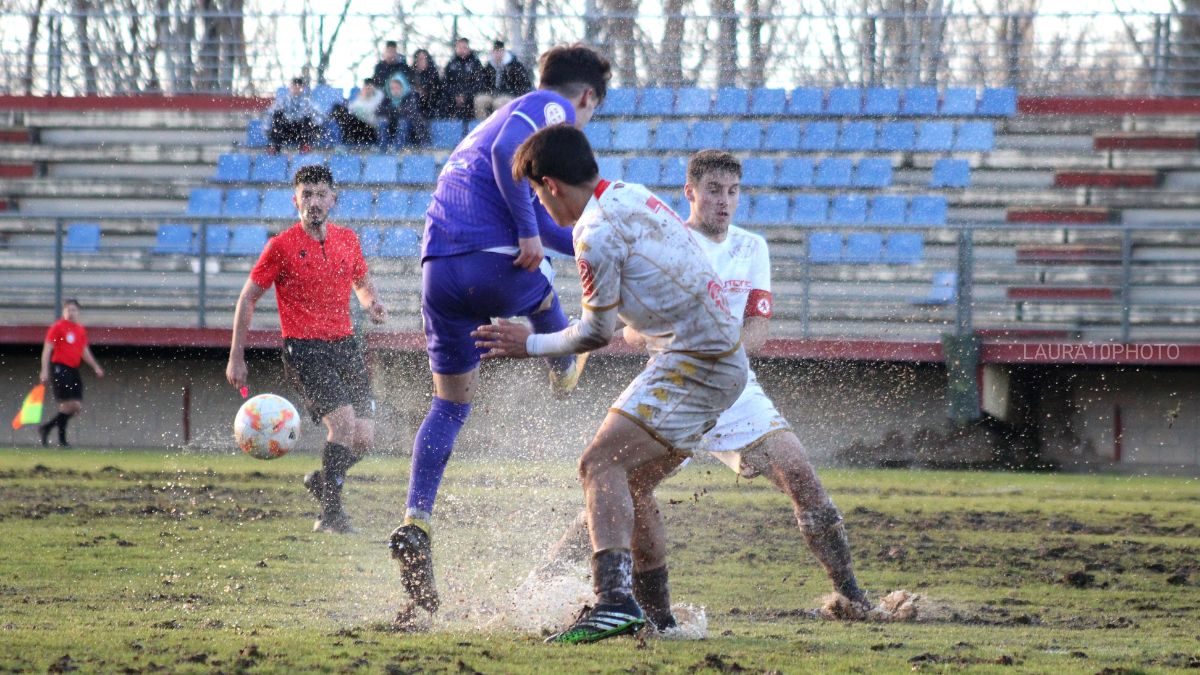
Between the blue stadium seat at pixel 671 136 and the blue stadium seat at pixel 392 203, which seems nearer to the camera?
the blue stadium seat at pixel 392 203

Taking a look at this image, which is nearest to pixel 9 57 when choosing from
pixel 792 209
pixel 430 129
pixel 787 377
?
pixel 430 129

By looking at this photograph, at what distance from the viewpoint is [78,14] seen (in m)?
25.9

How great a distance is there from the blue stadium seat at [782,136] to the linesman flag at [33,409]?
10322 millimetres

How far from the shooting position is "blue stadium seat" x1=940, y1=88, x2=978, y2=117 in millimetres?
22109

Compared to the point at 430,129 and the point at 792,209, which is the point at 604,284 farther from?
the point at 430,129

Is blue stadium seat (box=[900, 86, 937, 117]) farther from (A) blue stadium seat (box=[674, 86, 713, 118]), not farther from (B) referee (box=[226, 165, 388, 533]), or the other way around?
(B) referee (box=[226, 165, 388, 533])

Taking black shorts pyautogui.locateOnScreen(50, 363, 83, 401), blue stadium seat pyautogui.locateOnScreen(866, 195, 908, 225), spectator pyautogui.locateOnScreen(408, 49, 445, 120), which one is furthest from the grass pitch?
spectator pyautogui.locateOnScreen(408, 49, 445, 120)

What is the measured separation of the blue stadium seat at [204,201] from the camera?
74.8 ft

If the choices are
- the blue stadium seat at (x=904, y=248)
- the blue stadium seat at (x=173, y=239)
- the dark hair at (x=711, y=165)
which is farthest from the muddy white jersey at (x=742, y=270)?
the blue stadium seat at (x=173, y=239)

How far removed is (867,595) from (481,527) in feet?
11.5

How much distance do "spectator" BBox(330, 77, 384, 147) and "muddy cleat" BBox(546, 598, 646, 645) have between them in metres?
17.5

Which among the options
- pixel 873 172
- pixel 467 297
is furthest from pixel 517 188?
pixel 873 172

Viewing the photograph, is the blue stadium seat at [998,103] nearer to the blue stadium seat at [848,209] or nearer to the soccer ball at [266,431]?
the blue stadium seat at [848,209]

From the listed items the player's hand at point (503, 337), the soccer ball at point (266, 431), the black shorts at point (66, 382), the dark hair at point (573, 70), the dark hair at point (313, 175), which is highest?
the dark hair at point (573, 70)
